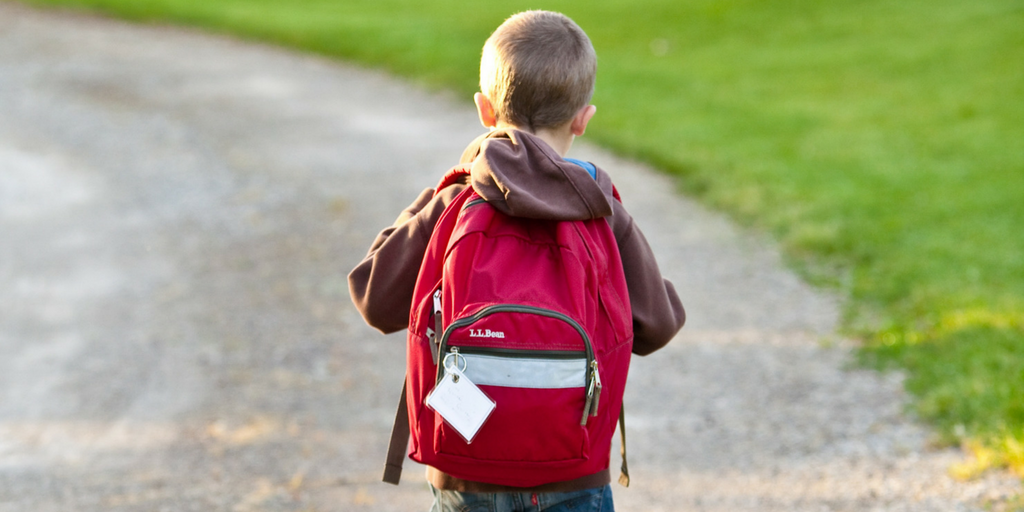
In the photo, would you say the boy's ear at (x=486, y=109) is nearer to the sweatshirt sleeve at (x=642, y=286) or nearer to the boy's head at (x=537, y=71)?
the boy's head at (x=537, y=71)

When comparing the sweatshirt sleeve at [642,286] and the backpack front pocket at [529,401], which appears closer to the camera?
the backpack front pocket at [529,401]

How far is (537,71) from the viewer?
74.8 inches

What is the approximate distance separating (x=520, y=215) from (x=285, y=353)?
332 cm

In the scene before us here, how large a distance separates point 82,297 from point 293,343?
1.56 m

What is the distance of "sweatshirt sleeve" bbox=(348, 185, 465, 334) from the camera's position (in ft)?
6.44

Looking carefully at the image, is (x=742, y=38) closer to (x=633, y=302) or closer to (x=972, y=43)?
(x=972, y=43)

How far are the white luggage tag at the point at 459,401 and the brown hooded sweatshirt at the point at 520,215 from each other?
0.75 feet

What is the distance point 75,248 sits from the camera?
21.0 feet

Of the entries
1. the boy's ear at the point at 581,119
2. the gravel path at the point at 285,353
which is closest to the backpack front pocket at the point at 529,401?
the boy's ear at the point at 581,119

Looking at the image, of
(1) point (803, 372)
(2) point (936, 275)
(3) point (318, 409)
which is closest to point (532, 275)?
(3) point (318, 409)

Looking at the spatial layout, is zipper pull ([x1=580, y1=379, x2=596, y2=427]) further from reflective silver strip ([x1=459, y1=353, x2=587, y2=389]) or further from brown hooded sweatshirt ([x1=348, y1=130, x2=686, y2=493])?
brown hooded sweatshirt ([x1=348, y1=130, x2=686, y2=493])

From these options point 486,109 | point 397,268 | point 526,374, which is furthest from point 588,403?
point 486,109

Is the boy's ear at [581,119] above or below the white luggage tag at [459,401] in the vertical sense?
above

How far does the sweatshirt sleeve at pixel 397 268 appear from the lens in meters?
1.96
